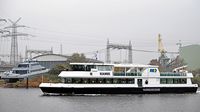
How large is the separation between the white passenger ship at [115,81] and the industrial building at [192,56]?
59.6 meters

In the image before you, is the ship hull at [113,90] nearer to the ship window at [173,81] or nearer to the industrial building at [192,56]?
the ship window at [173,81]

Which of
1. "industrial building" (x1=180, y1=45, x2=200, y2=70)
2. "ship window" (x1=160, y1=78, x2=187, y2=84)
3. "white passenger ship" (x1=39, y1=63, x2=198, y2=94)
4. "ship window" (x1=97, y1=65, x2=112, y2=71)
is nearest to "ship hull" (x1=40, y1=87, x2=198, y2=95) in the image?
"white passenger ship" (x1=39, y1=63, x2=198, y2=94)

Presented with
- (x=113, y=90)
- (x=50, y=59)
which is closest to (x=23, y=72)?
(x=50, y=59)

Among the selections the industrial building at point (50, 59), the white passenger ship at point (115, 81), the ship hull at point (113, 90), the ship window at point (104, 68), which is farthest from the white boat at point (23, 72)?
the ship window at point (104, 68)

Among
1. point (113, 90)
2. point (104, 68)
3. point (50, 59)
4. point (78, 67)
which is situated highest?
point (50, 59)

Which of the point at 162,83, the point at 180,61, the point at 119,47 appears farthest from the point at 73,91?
the point at 180,61

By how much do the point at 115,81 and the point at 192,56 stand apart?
222 ft

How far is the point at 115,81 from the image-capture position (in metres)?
40.2

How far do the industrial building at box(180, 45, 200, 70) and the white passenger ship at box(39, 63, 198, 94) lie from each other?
2346 inches

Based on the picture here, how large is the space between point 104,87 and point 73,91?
3.53 metres

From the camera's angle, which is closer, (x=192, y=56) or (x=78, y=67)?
(x=78, y=67)

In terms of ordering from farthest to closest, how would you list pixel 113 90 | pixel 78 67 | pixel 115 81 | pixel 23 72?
pixel 23 72 → pixel 115 81 → pixel 113 90 → pixel 78 67

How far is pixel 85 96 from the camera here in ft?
124

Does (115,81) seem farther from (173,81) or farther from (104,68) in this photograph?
(173,81)
